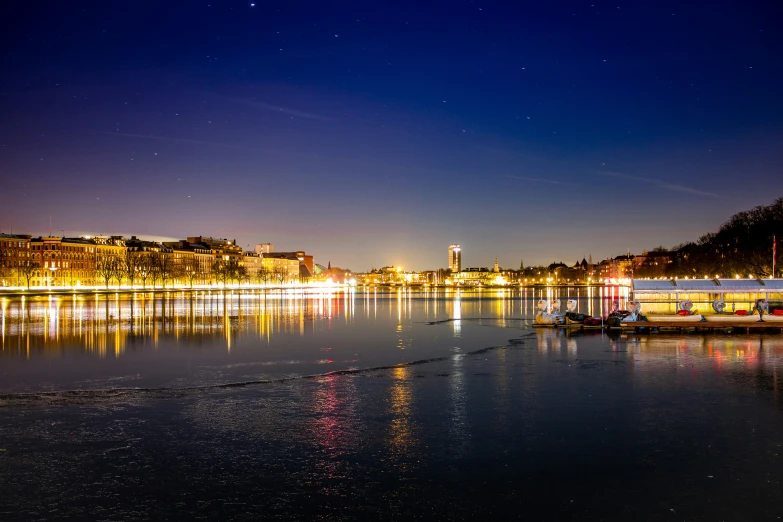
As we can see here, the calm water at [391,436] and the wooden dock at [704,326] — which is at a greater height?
the calm water at [391,436]

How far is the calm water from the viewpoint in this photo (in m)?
Result: 11.9

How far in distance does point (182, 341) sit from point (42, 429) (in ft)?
75.7

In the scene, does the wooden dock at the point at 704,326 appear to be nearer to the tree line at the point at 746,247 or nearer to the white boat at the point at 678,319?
the white boat at the point at 678,319

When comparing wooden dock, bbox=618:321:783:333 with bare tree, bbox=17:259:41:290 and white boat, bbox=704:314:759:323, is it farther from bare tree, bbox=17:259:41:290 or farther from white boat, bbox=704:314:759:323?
bare tree, bbox=17:259:41:290

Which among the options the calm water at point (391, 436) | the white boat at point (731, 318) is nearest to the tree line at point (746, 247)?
the white boat at point (731, 318)

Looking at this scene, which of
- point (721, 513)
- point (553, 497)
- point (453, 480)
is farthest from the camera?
point (453, 480)

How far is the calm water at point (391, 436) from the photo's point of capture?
1192 cm

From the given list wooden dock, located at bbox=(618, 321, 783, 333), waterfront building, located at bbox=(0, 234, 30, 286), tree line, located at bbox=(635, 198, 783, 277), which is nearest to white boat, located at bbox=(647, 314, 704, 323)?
wooden dock, located at bbox=(618, 321, 783, 333)

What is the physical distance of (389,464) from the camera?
46.3 ft

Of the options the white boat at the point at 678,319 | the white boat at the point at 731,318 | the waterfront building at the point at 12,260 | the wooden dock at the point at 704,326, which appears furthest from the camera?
the waterfront building at the point at 12,260

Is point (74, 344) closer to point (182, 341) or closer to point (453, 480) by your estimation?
point (182, 341)

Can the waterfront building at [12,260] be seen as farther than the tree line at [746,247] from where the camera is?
Yes

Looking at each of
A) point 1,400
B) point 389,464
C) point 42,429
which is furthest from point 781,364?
point 1,400

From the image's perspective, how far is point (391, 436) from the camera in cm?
1650
